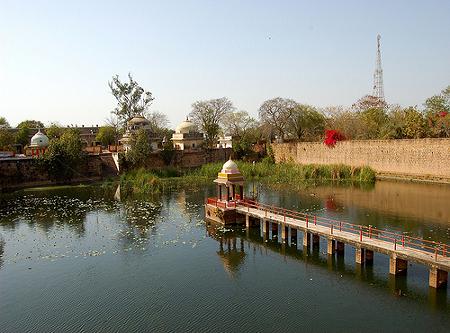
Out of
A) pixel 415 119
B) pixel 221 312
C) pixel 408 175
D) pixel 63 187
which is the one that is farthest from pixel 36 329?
pixel 415 119

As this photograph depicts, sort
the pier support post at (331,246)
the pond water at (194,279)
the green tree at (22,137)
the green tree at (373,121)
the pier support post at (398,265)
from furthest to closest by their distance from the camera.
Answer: the green tree at (22,137) → the green tree at (373,121) → the pier support post at (331,246) → the pier support post at (398,265) → the pond water at (194,279)

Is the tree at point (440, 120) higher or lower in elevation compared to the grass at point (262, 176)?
higher

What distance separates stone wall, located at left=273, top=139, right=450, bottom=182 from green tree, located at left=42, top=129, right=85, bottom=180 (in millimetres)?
27205

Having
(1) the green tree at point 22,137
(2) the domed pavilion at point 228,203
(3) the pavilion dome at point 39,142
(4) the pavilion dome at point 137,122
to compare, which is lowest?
(2) the domed pavilion at point 228,203

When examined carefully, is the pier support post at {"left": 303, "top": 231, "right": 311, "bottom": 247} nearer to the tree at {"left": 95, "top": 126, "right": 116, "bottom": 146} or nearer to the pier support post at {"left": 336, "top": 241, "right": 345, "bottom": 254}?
the pier support post at {"left": 336, "top": 241, "right": 345, "bottom": 254}

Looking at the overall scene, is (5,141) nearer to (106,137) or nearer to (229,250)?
(106,137)

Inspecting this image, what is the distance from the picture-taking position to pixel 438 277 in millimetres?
15062

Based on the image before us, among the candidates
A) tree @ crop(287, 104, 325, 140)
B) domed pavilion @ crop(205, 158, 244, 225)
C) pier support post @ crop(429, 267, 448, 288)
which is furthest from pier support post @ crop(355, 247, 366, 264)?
tree @ crop(287, 104, 325, 140)

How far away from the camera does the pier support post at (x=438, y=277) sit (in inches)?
591

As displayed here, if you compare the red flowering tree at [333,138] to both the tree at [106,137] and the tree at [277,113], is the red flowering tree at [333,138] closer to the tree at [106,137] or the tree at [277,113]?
the tree at [277,113]

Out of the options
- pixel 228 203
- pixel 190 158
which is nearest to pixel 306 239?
pixel 228 203

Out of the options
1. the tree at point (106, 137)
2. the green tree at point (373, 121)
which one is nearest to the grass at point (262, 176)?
the green tree at point (373, 121)

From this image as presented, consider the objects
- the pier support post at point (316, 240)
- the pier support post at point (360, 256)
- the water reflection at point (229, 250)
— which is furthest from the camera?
the pier support post at point (316, 240)

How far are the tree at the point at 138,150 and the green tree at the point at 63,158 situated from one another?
17.5 feet
